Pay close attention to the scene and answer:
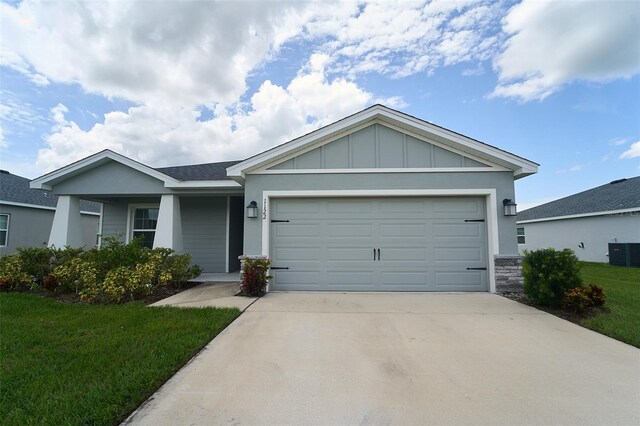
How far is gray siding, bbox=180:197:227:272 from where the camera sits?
993 centimetres

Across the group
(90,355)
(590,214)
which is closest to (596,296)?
(90,355)

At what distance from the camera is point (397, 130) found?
709 centimetres

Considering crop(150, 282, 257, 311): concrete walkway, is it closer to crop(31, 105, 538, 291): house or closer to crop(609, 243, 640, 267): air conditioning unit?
crop(31, 105, 538, 291): house

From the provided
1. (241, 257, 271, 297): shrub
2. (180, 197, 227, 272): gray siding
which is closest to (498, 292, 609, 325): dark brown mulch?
(241, 257, 271, 297): shrub

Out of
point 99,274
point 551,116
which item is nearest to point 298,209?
point 99,274

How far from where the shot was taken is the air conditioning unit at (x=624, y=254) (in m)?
12.8

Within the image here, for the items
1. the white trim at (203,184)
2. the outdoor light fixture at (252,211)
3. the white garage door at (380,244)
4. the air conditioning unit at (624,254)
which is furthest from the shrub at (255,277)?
the air conditioning unit at (624,254)

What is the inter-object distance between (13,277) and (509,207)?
1182 cm

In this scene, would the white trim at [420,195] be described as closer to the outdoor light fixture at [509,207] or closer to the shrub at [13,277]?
the outdoor light fixture at [509,207]

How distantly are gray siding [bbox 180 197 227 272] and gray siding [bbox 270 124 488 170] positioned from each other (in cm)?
380

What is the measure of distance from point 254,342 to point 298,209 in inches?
150

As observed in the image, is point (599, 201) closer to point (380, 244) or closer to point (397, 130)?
point (397, 130)

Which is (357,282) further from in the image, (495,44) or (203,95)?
(203,95)

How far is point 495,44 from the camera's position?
888 cm
